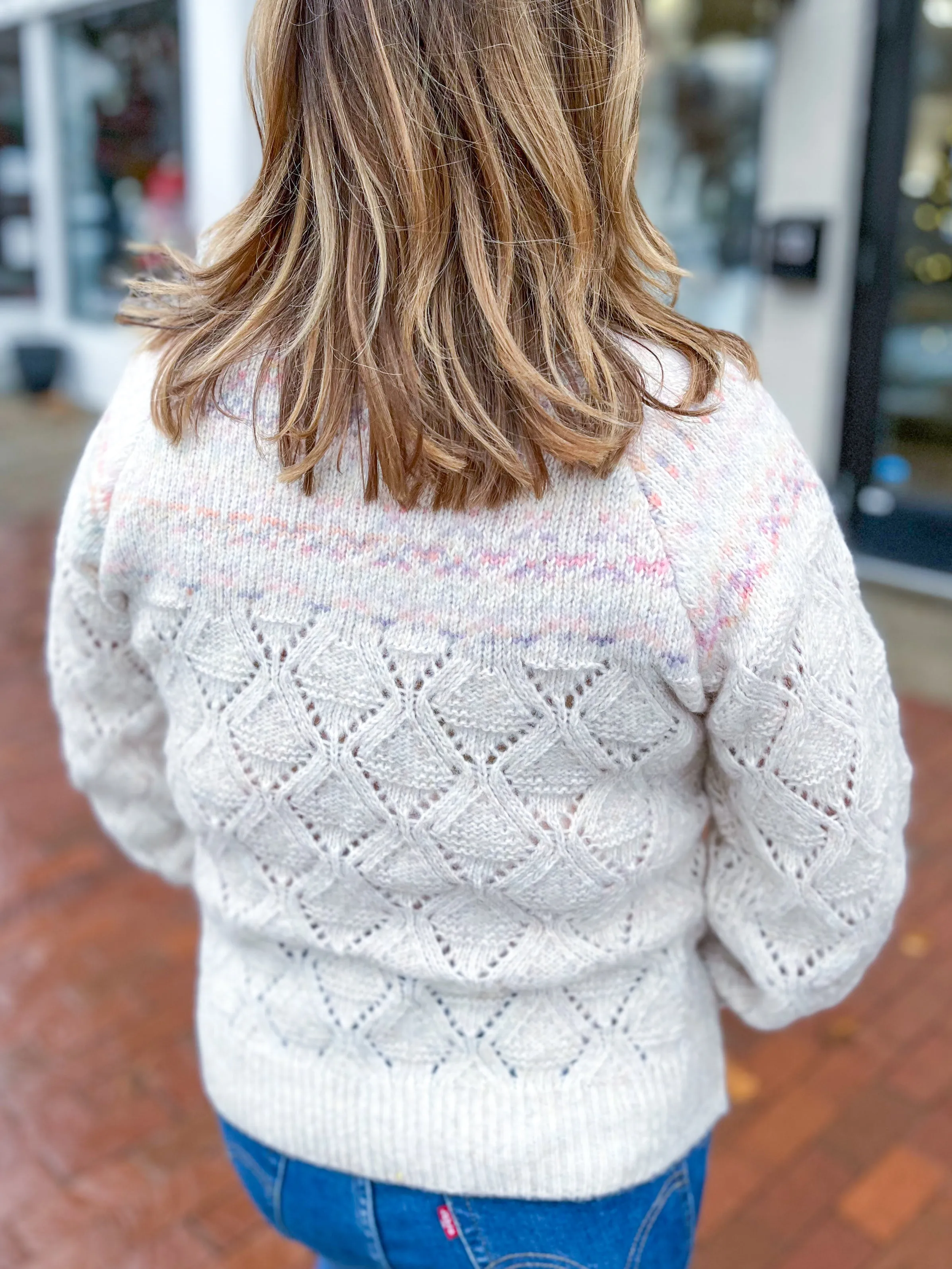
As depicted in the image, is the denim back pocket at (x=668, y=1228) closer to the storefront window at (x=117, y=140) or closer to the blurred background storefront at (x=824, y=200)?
the blurred background storefront at (x=824, y=200)

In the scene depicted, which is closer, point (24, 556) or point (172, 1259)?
point (172, 1259)

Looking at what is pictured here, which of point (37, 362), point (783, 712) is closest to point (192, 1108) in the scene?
point (783, 712)

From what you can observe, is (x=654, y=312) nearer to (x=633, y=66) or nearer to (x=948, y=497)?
(x=633, y=66)

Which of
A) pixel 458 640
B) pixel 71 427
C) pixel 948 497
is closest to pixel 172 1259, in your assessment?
pixel 458 640

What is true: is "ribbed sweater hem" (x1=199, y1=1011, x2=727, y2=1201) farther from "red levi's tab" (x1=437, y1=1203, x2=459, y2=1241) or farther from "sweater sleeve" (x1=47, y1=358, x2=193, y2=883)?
"sweater sleeve" (x1=47, y1=358, x2=193, y2=883)

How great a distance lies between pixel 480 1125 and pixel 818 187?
5122mm

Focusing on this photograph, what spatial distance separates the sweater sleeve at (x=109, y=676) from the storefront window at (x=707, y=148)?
4866mm

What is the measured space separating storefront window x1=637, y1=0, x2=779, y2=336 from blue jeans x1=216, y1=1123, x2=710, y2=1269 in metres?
5.13

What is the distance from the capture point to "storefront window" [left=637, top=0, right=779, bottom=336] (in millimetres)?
5891

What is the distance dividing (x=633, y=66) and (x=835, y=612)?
1.66ft

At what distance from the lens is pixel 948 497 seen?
5.45m

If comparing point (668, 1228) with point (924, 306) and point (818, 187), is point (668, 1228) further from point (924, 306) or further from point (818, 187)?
point (818, 187)

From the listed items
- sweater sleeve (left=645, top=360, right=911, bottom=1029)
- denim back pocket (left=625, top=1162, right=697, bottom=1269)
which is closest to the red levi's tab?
denim back pocket (left=625, top=1162, right=697, bottom=1269)

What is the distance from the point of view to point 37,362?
32.2 feet
